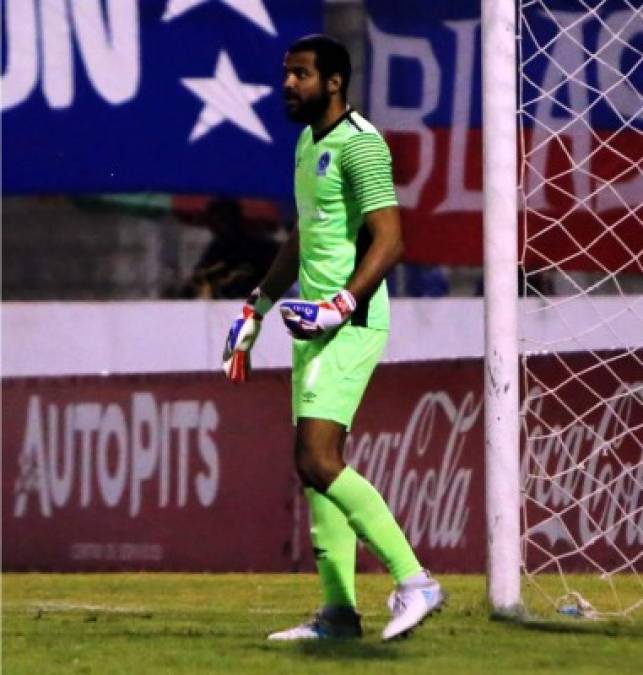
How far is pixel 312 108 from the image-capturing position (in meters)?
6.58

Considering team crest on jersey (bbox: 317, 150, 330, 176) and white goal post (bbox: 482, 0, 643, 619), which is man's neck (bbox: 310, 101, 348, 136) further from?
white goal post (bbox: 482, 0, 643, 619)

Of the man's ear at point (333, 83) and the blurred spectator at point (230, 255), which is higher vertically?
the man's ear at point (333, 83)

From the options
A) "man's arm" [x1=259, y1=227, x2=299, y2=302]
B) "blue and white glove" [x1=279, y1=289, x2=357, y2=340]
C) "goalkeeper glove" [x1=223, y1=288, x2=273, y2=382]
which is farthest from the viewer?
"man's arm" [x1=259, y1=227, x2=299, y2=302]

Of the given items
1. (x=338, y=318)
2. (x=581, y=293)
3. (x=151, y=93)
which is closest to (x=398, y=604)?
(x=338, y=318)

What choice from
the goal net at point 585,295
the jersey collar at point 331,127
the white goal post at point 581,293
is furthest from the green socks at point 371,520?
the goal net at point 585,295

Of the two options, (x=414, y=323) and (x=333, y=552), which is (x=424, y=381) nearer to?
(x=414, y=323)

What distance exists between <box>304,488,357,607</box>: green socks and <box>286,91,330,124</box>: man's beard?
1156 millimetres

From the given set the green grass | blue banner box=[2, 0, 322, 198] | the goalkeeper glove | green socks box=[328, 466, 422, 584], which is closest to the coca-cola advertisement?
the green grass

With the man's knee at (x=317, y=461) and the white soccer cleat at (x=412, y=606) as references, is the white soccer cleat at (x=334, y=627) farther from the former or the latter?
the man's knee at (x=317, y=461)

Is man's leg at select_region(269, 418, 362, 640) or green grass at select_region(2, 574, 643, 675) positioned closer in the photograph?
green grass at select_region(2, 574, 643, 675)

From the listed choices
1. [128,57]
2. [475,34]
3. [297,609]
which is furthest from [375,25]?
[297,609]

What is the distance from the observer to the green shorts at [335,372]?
254 inches

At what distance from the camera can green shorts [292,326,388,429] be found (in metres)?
6.45

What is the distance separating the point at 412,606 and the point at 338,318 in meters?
0.89
